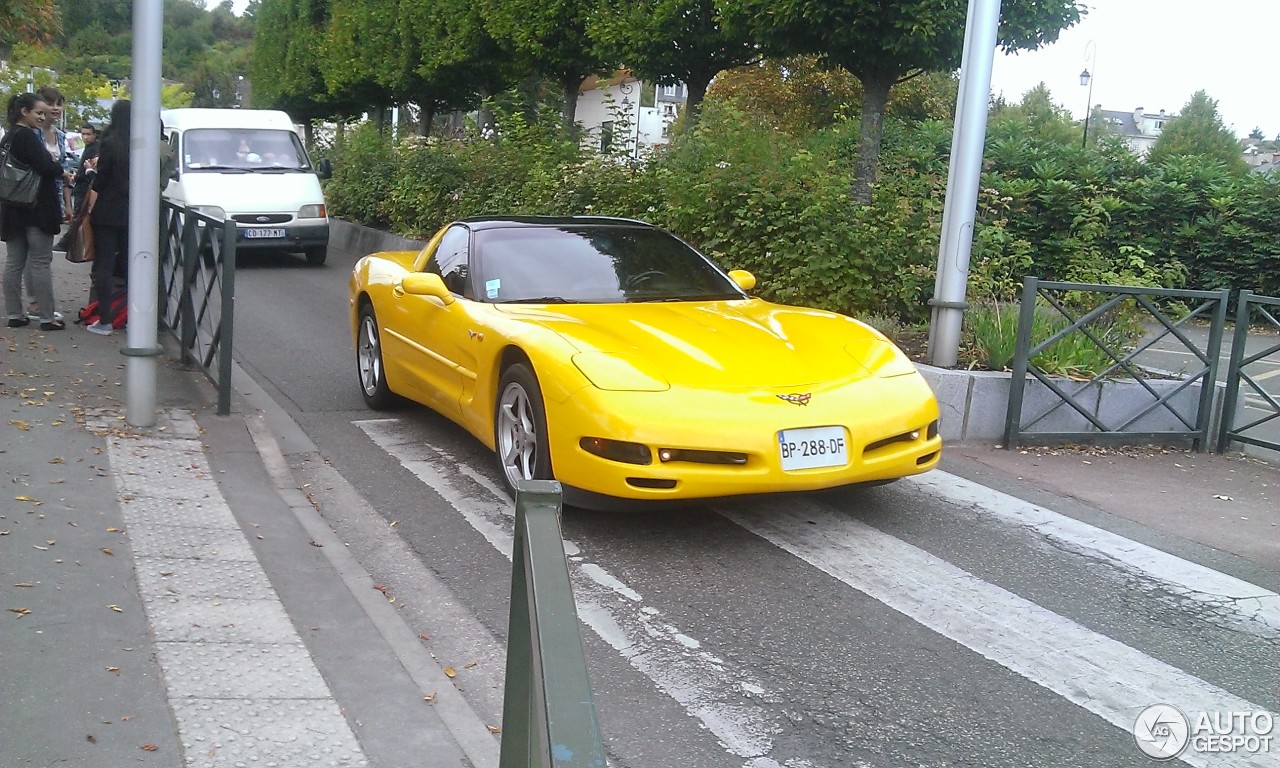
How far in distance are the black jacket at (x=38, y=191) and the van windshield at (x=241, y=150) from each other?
803 centimetres

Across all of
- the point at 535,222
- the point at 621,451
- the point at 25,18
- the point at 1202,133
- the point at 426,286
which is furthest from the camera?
the point at 1202,133

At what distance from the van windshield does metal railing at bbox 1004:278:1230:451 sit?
1260 cm

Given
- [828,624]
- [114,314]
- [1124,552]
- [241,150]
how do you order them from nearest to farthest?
[828,624], [1124,552], [114,314], [241,150]

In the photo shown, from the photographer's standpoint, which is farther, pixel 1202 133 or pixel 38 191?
pixel 1202 133

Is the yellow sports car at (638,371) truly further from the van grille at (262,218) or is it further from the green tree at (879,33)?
the van grille at (262,218)

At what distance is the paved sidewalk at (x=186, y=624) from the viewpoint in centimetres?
336

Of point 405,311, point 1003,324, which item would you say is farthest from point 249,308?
point 1003,324

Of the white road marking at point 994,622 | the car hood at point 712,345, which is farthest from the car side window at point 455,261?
the white road marking at point 994,622

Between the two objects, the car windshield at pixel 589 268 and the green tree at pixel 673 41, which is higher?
the green tree at pixel 673 41

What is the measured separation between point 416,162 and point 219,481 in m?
14.8

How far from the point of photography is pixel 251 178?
55.5 feet
